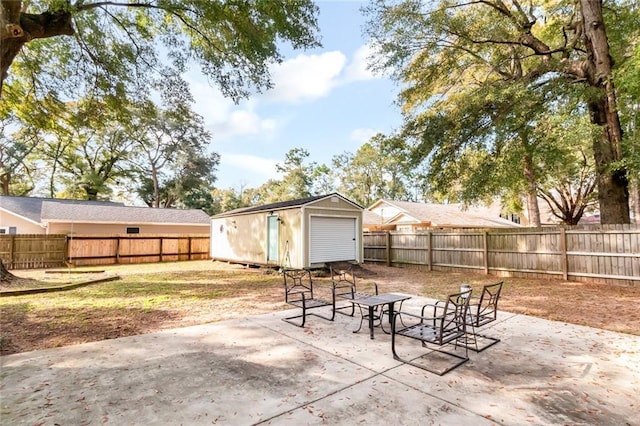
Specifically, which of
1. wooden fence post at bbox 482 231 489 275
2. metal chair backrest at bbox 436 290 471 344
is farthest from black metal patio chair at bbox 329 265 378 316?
wooden fence post at bbox 482 231 489 275

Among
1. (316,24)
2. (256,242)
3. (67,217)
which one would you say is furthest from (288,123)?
(316,24)

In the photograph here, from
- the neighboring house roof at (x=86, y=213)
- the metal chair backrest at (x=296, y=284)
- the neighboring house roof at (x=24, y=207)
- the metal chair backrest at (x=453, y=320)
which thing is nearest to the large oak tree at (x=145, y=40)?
the metal chair backrest at (x=296, y=284)

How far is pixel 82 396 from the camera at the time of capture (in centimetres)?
296

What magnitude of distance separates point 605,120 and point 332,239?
9.61m

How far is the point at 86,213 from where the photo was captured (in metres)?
16.9

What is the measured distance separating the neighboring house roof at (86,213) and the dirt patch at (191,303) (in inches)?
305

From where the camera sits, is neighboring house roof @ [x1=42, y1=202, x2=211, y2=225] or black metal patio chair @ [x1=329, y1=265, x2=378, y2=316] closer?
black metal patio chair @ [x1=329, y1=265, x2=378, y2=316]

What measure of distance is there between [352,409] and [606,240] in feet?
31.9

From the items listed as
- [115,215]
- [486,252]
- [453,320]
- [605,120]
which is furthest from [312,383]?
[115,215]

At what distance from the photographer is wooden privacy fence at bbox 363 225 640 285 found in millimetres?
8383

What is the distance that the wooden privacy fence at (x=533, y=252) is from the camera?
8383 millimetres

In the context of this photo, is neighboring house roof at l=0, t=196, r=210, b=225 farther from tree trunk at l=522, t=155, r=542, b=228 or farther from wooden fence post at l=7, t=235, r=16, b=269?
tree trunk at l=522, t=155, r=542, b=228

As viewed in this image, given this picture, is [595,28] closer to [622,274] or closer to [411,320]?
[622,274]

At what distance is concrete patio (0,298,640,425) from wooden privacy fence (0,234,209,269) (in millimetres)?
12435
